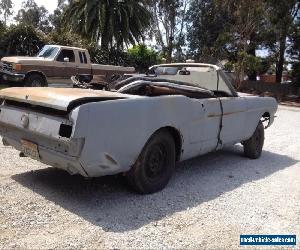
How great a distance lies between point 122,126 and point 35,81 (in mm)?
10747

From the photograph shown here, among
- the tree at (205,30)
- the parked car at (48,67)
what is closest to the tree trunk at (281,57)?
the tree at (205,30)

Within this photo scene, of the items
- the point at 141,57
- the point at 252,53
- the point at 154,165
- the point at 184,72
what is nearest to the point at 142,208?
the point at 154,165

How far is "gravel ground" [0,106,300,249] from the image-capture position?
12.3 ft

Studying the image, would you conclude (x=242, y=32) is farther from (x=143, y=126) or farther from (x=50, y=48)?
(x=143, y=126)

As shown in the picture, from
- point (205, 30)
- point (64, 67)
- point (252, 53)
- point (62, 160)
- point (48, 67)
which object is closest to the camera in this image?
point (62, 160)

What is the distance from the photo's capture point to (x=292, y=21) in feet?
88.7

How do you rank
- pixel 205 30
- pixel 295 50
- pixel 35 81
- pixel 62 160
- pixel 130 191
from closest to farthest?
pixel 62 160 → pixel 130 191 → pixel 35 81 → pixel 295 50 → pixel 205 30

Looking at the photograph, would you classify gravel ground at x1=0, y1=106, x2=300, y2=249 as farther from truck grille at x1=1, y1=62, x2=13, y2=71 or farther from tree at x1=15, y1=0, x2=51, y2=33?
tree at x1=15, y1=0, x2=51, y2=33

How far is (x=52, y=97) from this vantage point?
14.4 ft

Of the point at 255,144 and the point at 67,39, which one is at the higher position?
the point at 67,39

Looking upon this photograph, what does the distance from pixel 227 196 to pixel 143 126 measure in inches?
55.3

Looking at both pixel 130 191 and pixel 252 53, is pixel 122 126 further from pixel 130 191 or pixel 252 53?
pixel 252 53

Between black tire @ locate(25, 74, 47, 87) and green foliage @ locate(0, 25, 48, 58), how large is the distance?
23.3 ft

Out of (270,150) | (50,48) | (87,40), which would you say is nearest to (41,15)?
(87,40)
